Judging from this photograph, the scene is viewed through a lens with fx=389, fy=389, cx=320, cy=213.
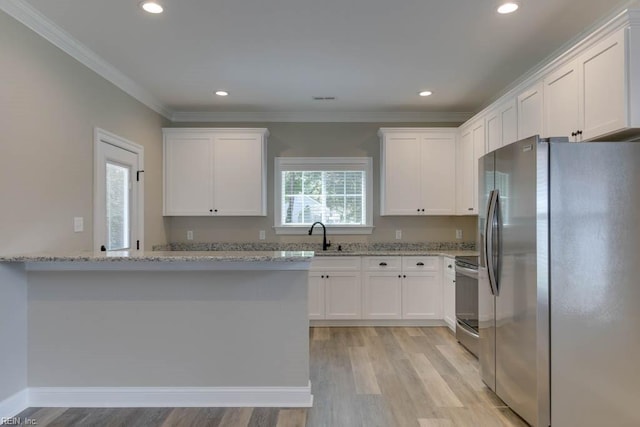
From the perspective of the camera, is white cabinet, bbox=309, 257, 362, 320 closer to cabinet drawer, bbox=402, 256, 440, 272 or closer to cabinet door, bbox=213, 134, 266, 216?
cabinet drawer, bbox=402, 256, 440, 272

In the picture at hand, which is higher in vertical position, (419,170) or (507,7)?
(507,7)

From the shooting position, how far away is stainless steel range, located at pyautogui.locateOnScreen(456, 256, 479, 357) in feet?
11.5

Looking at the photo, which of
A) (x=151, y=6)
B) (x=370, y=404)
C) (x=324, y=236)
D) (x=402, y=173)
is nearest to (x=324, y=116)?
(x=402, y=173)

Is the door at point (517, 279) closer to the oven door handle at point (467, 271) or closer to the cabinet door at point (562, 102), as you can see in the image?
the cabinet door at point (562, 102)

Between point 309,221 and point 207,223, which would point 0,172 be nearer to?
point 207,223

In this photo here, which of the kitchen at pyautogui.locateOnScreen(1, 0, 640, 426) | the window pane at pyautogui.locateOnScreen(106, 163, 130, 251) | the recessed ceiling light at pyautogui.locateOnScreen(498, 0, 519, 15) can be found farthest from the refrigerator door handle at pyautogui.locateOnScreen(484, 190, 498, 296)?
the window pane at pyautogui.locateOnScreen(106, 163, 130, 251)

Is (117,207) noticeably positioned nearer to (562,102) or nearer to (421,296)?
(421,296)

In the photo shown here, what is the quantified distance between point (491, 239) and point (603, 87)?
3.59ft

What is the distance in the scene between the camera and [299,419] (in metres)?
2.44

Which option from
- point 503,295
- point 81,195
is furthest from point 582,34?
point 81,195

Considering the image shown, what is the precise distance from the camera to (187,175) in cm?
472

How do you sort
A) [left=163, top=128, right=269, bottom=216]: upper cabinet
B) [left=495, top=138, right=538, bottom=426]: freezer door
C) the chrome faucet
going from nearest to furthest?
1. [left=495, top=138, right=538, bottom=426]: freezer door
2. [left=163, top=128, right=269, bottom=216]: upper cabinet
3. the chrome faucet

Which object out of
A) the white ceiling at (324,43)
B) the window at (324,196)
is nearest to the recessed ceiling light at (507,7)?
the white ceiling at (324,43)

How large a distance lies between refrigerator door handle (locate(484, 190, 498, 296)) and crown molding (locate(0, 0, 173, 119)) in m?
3.27
